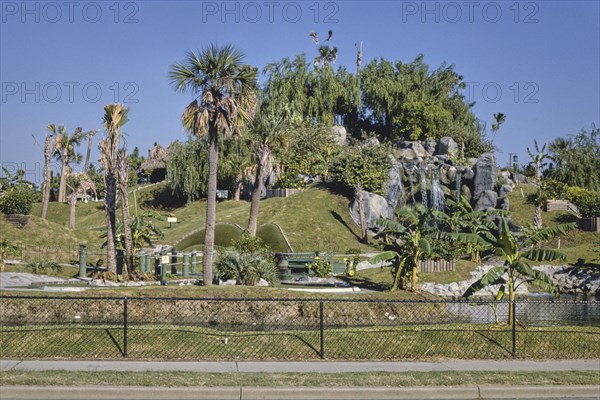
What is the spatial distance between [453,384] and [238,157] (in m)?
60.6

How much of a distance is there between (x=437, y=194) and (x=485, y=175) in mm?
4350

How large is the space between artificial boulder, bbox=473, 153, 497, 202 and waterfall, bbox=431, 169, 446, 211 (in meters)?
2.78

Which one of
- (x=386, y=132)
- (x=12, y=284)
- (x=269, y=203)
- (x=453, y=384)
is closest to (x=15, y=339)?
(x=453, y=384)

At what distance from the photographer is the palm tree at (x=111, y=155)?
32.9m

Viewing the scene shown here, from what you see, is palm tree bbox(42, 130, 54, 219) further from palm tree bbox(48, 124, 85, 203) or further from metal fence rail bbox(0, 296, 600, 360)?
metal fence rail bbox(0, 296, 600, 360)

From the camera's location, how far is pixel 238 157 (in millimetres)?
73188

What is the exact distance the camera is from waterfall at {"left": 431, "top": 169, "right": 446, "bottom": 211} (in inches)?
2534

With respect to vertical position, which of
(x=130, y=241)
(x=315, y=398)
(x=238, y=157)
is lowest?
(x=315, y=398)

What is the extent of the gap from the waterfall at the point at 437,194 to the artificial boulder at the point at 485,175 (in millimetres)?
2782

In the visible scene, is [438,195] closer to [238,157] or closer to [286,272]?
[238,157]

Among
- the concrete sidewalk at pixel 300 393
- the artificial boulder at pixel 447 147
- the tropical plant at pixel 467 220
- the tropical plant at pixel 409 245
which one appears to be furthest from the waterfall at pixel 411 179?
the concrete sidewalk at pixel 300 393

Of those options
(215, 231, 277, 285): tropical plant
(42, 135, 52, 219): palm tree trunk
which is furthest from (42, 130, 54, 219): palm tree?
(215, 231, 277, 285): tropical plant

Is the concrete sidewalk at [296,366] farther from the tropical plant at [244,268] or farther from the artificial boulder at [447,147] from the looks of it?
the artificial boulder at [447,147]

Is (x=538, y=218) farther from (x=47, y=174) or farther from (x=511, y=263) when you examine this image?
(x=47, y=174)
